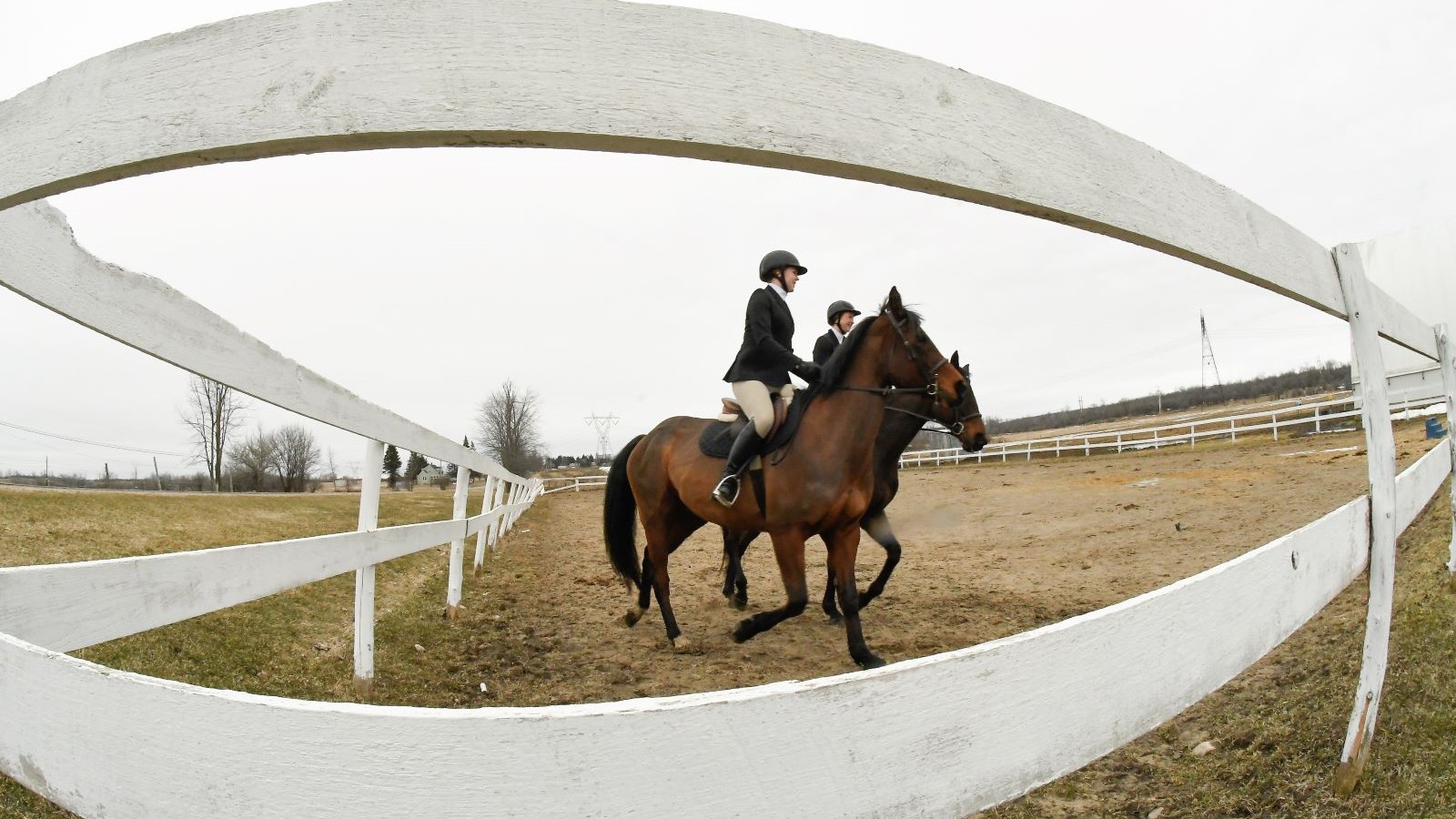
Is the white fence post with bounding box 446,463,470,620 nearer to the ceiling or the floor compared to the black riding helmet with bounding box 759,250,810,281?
nearer to the floor

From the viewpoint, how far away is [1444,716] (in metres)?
2.58

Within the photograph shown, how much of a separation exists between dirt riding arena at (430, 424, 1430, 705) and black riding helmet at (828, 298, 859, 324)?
256 cm

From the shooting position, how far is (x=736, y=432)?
4.93 m

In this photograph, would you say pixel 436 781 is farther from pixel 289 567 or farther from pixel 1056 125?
pixel 289 567

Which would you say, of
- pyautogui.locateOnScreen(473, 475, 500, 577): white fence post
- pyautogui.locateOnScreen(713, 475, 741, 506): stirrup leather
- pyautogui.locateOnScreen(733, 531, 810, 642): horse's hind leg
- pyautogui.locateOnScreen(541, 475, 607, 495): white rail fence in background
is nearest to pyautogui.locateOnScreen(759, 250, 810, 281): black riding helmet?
pyautogui.locateOnScreen(713, 475, 741, 506): stirrup leather

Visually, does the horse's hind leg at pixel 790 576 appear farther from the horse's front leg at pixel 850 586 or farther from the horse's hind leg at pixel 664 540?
the horse's hind leg at pixel 664 540

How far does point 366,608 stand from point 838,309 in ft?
15.0

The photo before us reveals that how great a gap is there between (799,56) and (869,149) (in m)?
0.15

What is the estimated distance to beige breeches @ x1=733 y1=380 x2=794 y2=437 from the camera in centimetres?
458

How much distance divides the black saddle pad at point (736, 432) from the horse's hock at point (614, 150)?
10.9 ft

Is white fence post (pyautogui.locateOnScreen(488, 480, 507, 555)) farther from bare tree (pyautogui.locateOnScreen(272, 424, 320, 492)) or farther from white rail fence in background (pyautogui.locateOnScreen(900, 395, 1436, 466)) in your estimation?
bare tree (pyautogui.locateOnScreen(272, 424, 320, 492))

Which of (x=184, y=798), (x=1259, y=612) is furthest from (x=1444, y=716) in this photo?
(x=184, y=798)

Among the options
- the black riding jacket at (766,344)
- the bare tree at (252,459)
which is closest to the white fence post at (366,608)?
the black riding jacket at (766,344)

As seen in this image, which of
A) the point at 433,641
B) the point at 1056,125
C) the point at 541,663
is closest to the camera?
the point at 1056,125
